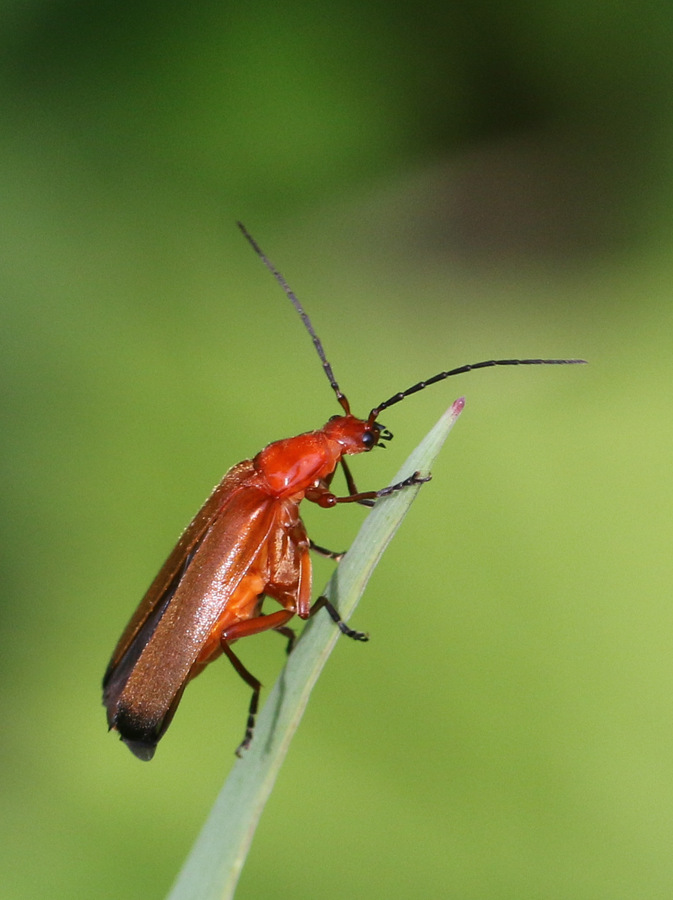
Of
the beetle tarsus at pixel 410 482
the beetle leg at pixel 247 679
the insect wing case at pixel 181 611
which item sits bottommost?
the beetle leg at pixel 247 679

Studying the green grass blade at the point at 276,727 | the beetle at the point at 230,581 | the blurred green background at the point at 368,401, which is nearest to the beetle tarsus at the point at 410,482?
the green grass blade at the point at 276,727

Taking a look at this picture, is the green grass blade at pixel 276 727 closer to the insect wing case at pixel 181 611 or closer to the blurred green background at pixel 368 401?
the insect wing case at pixel 181 611

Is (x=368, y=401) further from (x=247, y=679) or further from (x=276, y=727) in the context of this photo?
(x=276, y=727)

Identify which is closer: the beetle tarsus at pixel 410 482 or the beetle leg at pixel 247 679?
the beetle tarsus at pixel 410 482

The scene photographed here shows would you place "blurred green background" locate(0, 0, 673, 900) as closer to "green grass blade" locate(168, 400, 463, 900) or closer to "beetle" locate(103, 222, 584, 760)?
"beetle" locate(103, 222, 584, 760)

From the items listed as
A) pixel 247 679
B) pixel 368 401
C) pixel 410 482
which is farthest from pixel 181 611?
pixel 368 401

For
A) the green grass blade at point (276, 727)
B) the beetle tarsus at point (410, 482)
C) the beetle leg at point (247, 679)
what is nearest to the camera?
the green grass blade at point (276, 727)

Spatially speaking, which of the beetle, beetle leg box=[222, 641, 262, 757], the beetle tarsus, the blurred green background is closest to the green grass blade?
the beetle tarsus

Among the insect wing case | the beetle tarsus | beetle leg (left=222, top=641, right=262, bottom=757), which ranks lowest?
beetle leg (left=222, top=641, right=262, bottom=757)
